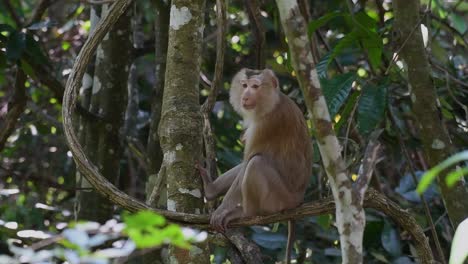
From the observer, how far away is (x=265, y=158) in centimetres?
579

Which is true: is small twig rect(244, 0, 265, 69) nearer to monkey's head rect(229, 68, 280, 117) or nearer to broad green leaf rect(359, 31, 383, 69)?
monkey's head rect(229, 68, 280, 117)

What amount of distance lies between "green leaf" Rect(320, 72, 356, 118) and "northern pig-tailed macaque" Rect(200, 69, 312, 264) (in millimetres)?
668

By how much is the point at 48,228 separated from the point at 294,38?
4894mm

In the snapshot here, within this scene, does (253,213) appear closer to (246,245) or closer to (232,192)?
(232,192)

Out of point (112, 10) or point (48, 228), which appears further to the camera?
point (48, 228)

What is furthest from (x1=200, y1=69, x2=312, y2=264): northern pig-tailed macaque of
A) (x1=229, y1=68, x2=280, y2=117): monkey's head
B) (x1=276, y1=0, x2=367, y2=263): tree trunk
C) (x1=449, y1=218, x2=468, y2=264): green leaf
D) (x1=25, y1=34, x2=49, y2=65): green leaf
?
(x1=449, y1=218, x2=468, y2=264): green leaf

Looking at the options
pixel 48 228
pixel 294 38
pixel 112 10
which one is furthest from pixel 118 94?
pixel 294 38

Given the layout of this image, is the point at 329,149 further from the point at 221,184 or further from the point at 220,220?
the point at 221,184

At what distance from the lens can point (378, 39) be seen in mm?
5219

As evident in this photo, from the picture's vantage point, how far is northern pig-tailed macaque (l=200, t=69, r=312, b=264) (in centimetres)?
554

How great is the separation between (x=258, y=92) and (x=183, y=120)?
1.79 metres

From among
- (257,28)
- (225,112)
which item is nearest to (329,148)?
(257,28)

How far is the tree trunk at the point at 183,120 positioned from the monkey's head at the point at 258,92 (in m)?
1.50

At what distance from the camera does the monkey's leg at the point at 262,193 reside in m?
5.52
